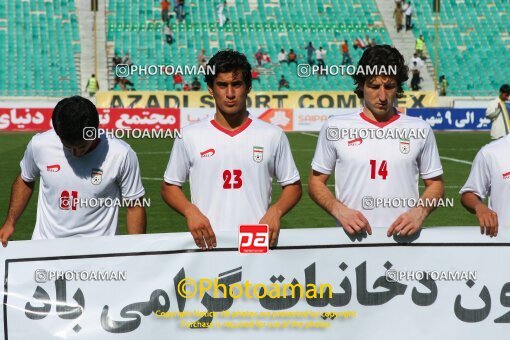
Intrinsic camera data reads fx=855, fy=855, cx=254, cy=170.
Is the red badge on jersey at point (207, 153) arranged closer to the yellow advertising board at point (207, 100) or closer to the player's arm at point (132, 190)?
the player's arm at point (132, 190)

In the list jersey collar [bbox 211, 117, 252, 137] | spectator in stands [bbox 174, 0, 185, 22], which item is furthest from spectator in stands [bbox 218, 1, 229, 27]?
jersey collar [bbox 211, 117, 252, 137]

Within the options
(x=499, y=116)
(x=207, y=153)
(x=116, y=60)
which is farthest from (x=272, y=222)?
(x=116, y=60)

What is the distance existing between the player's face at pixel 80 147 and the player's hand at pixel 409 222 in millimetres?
2031

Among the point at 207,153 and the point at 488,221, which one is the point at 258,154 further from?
the point at 488,221

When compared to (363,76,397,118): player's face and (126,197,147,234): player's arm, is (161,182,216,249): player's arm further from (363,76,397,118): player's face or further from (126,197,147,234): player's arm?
(363,76,397,118): player's face

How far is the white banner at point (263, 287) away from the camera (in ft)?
17.1

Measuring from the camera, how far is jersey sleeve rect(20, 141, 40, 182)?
5.80 metres

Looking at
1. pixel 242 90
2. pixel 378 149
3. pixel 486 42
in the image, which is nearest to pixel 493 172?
pixel 378 149

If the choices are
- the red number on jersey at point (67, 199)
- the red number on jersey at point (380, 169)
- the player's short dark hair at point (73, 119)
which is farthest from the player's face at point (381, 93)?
the red number on jersey at point (67, 199)

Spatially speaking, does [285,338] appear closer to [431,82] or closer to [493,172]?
[493,172]

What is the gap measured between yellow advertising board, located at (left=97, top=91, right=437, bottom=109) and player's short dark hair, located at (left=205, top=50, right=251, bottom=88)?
30642 millimetres

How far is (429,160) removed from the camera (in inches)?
224

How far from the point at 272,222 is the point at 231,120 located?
2.69 feet

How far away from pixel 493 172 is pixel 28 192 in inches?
125
